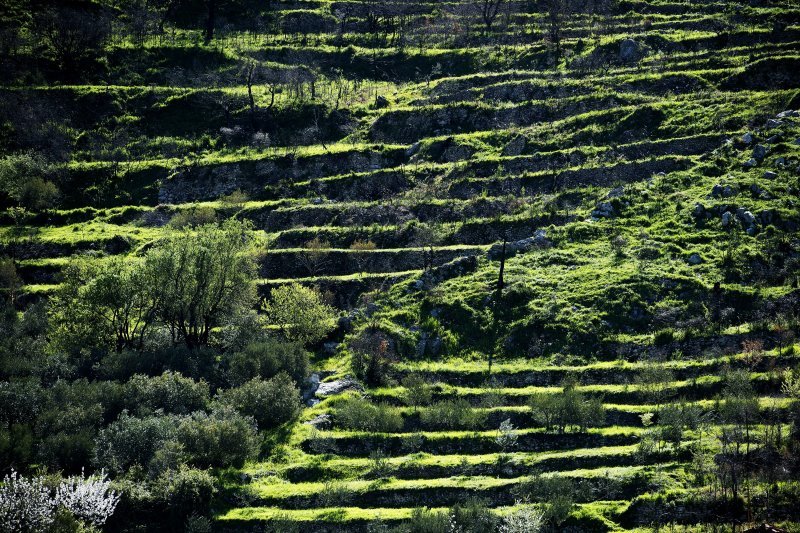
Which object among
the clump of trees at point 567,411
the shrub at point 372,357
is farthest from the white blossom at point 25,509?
the clump of trees at point 567,411

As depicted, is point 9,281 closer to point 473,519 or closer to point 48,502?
point 48,502

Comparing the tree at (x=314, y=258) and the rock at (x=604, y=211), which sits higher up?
the rock at (x=604, y=211)

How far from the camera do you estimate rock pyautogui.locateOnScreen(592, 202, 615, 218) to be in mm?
87250

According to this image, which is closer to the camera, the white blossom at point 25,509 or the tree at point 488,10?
the white blossom at point 25,509

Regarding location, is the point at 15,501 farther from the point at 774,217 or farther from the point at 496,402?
the point at 774,217

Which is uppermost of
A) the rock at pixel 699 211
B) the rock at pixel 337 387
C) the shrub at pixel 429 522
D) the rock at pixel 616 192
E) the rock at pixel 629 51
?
the rock at pixel 629 51

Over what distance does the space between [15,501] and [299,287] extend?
35932 mm

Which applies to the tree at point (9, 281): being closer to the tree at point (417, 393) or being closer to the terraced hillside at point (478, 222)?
the terraced hillside at point (478, 222)

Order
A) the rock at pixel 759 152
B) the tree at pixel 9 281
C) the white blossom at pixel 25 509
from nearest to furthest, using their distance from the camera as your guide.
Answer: the white blossom at pixel 25 509, the tree at pixel 9 281, the rock at pixel 759 152

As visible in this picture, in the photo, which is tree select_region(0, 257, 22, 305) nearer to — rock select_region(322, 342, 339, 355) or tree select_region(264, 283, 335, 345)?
tree select_region(264, 283, 335, 345)

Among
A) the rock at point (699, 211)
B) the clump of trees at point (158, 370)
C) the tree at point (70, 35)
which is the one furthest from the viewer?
the tree at point (70, 35)

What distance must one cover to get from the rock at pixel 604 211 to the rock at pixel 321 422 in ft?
134

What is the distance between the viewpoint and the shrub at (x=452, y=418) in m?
64.4

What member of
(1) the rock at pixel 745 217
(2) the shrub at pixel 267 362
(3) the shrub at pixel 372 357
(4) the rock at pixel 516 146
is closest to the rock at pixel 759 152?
(1) the rock at pixel 745 217
